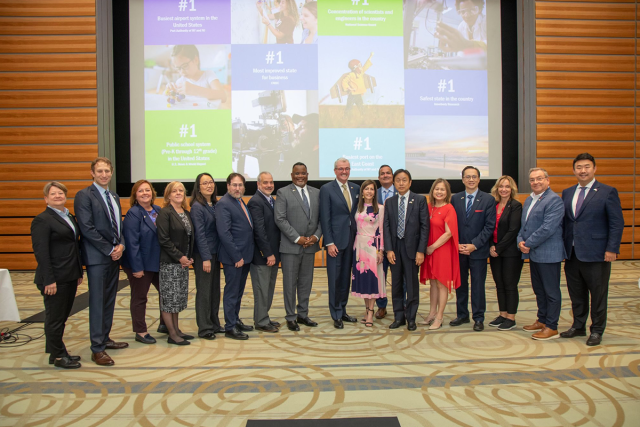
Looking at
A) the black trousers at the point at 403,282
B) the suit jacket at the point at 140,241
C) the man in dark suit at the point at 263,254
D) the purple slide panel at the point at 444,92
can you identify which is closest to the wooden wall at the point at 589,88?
the purple slide panel at the point at 444,92

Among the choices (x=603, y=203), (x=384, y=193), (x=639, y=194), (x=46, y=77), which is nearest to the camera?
(x=603, y=203)

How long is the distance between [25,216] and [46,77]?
2442mm

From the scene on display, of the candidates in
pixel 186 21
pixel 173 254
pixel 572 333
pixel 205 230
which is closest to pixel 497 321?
pixel 572 333

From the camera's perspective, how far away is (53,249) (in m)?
2.88

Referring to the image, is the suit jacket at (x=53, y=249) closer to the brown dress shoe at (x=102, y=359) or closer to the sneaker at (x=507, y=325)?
the brown dress shoe at (x=102, y=359)

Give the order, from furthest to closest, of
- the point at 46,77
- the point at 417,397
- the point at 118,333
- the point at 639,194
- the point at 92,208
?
the point at 639,194
the point at 46,77
the point at 118,333
the point at 92,208
the point at 417,397

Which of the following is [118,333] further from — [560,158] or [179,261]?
[560,158]

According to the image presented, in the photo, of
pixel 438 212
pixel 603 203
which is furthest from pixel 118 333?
pixel 603 203

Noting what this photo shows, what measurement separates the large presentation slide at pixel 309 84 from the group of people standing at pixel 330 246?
3146mm

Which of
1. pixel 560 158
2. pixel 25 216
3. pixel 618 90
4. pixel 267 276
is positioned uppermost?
pixel 618 90

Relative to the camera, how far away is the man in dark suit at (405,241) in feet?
12.4

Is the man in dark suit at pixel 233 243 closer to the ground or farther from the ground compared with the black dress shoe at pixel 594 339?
farther from the ground

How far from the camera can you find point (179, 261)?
11.0 feet

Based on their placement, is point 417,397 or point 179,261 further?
point 179,261
